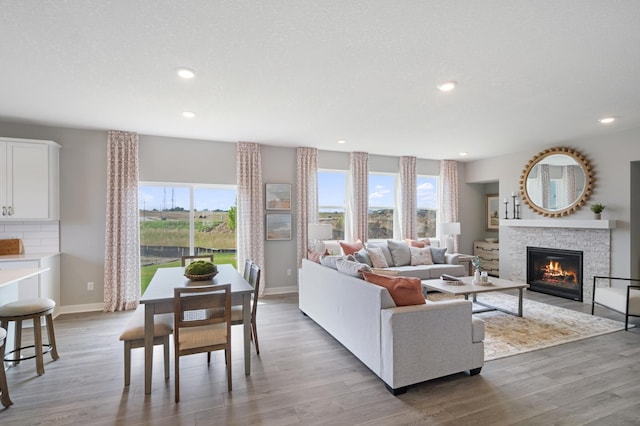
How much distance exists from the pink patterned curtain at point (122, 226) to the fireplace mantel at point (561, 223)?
6.88 m

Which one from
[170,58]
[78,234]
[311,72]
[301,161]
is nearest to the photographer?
[170,58]

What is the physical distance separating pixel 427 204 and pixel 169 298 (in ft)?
20.5

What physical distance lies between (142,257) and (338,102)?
403cm

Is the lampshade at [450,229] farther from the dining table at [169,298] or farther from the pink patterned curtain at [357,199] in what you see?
the dining table at [169,298]

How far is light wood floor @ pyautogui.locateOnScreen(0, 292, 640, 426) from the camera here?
2229mm

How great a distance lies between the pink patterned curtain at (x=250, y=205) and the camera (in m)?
5.51

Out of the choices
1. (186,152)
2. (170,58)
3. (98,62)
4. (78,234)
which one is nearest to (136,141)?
(186,152)

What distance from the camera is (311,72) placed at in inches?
111

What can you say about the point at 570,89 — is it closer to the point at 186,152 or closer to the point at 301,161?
the point at 301,161

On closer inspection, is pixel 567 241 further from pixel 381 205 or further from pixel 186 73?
pixel 186 73

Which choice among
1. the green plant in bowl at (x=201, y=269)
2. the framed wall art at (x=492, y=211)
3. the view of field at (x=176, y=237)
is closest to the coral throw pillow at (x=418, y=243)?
the framed wall art at (x=492, y=211)

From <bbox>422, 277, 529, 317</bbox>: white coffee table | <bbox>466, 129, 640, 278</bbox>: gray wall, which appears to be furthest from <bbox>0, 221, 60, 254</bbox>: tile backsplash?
<bbox>466, 129, 640, 278</bbox>: gray wall

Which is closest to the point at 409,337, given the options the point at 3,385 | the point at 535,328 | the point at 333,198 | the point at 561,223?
the point at 535,328

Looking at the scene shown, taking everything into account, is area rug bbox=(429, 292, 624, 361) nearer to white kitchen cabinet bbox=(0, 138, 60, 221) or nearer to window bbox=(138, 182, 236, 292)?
window bbox=(138, 182, 236, 292)
